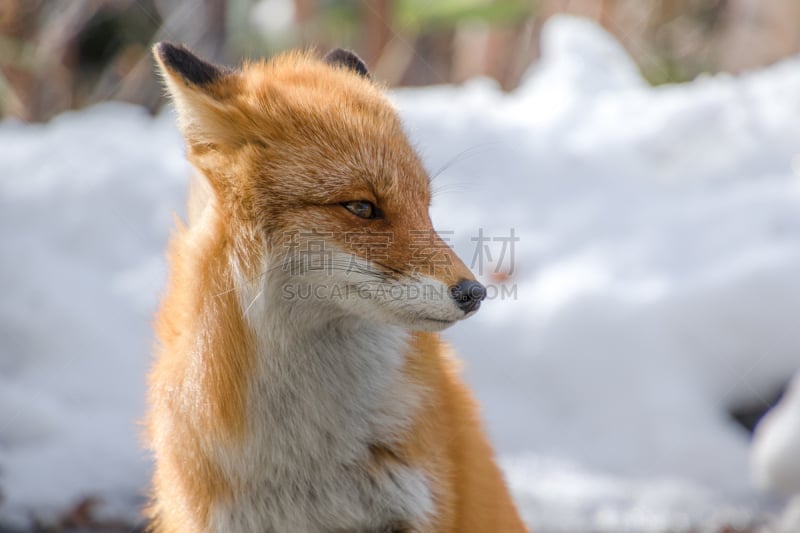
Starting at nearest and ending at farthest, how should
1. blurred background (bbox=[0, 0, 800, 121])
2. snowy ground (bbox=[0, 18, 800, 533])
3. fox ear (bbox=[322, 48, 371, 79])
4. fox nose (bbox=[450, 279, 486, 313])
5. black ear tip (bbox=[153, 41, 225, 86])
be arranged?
fox nose (bbox=[450, 279, 486, 313])
black ear tip (bbox=[153, 41, 225, 86])
fox ear (bbox=[322, 48, 371, 79])
snowy ground (bbox=[0, 18, 800, 533])
blurred background (bbox=[0, 0, 800, 121])

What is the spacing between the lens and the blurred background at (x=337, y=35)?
793 centimetres

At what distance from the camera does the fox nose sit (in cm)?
A: 207

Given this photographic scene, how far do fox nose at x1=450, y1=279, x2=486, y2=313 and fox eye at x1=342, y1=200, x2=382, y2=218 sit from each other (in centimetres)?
29

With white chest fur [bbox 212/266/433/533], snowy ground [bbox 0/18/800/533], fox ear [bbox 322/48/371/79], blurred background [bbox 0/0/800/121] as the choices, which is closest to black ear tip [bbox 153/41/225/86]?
fox ear [bbox 322/48/371/79]

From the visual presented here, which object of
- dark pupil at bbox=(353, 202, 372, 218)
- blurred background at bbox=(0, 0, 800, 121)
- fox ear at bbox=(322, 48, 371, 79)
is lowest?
dark pupil at bbox=(353, 202, 372, 218)

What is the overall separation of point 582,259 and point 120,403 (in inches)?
115

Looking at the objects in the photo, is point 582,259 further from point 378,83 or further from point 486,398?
point 378,83

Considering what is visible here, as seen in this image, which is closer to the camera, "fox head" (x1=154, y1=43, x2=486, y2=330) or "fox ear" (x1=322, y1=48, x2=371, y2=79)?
"fox head" (x1=154, y1=43, x2=486, y2=330)

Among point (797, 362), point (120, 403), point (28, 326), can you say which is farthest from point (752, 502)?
point (28, 326)

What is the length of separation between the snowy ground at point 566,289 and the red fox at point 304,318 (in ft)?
4.79

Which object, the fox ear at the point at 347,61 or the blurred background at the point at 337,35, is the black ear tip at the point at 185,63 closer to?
the fox ear at the point at 347,61

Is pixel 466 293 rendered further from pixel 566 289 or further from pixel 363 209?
pixel 566 289

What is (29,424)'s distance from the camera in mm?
4270

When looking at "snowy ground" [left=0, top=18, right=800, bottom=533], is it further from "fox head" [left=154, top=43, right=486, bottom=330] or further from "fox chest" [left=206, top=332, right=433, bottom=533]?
"fox chest" [left=206, top=332, right=433, bottom=533]
